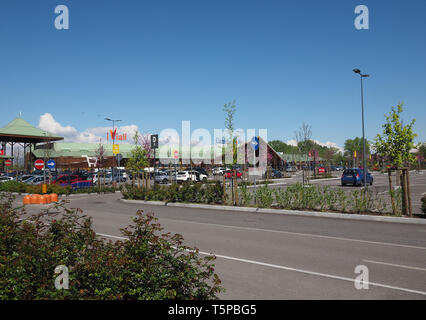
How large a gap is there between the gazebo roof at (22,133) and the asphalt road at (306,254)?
52208mm

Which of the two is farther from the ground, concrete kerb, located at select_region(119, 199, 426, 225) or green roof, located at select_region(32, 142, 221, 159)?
green roof, located at select_region(32, 142, 221, 159)

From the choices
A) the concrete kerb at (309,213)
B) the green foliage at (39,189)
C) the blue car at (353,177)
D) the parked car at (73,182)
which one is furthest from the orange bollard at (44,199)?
the blue car at (353,177)

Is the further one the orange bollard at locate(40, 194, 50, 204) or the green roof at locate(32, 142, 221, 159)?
the green roof at locate(32, 142, 221, 159)

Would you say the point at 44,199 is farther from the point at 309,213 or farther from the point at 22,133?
the point at 22,133

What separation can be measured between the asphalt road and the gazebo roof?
5221 centimetres

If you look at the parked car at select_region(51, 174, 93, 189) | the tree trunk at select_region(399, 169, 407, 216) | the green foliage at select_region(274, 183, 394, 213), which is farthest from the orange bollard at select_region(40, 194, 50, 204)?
the tree trunk at select_region(399, 169, 407, 216)

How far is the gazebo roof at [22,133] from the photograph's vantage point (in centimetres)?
5797

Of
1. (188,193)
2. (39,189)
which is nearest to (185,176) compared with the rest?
(39,189)

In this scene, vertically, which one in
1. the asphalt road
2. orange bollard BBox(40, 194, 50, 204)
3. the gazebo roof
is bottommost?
the asphalt road

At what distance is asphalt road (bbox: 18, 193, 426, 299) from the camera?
576 centimetres

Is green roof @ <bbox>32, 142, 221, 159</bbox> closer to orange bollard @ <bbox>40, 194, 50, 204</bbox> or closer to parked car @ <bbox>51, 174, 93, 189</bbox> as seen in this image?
parked car @ <bbox>51, 174, 93, 189</bbox>

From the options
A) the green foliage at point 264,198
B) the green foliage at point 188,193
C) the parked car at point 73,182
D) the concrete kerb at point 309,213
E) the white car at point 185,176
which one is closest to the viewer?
the concrete kerb at point 309,213

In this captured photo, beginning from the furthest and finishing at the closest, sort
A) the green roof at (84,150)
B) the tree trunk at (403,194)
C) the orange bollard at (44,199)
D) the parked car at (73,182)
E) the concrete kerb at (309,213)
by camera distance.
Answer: the green roof at (84,150) → the parked car at (73,182) → the orange bollard at (44,199) → the tree trunk at (403,194) → the concrete kerb at (309,213)

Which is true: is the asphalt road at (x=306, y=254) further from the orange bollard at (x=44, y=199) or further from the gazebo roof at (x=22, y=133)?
the gazebo roof at (x=22, y=133)
